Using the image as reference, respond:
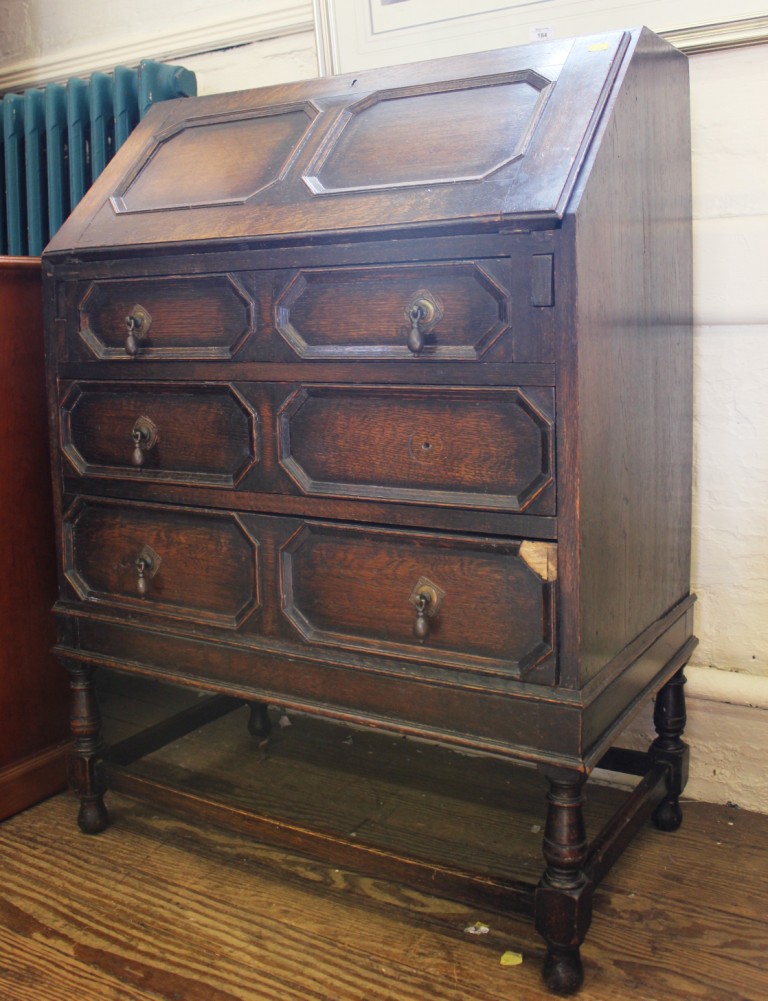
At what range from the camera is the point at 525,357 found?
1.55 metres

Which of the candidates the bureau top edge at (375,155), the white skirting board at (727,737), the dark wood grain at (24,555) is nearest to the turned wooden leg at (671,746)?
the white skirting board at (727,737)

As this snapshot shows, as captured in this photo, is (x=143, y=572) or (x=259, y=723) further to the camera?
(x=259, y=723)

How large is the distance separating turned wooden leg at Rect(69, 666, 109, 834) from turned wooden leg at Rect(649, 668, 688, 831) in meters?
1.26

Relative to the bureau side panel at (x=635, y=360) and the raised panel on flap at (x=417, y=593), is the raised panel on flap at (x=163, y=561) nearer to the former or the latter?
the raised panel on flap at (x=417, y=593)

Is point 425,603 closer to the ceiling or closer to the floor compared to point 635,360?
closer to the floor

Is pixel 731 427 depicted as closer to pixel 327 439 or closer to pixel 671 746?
pixel 671 746

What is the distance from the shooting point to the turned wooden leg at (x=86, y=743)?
226 centimetres

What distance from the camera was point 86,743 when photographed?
227 cm

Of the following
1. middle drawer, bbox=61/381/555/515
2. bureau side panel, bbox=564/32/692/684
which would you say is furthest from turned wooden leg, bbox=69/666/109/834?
bureau side panel, bbox=564/32/692/684

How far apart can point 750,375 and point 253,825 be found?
1.45m

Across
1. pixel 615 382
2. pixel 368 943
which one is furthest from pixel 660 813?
pixel 615 382

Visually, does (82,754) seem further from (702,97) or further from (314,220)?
(702,97)

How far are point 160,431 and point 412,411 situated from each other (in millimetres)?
593

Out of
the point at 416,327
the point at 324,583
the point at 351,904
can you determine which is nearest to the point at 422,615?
the point at 324,583
